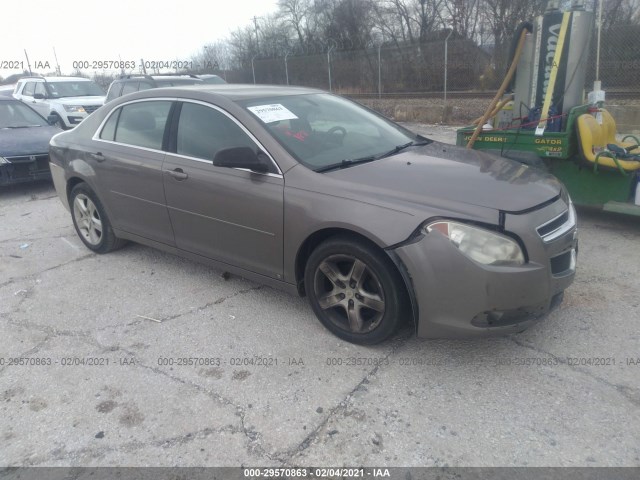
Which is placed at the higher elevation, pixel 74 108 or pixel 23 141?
pixel 74 108

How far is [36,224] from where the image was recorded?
6.43 metres

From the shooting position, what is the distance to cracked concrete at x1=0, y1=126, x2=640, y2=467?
2.52m

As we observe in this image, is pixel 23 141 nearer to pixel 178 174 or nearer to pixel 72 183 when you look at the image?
pixel 72 183

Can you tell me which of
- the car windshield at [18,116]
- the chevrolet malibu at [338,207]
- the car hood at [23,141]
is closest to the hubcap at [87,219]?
the chevrolet malibu at [338,207]

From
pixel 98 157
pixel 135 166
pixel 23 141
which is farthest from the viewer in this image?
pixel 23 141

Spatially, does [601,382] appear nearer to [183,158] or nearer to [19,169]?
[183,158]

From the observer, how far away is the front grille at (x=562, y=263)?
296 centimetres

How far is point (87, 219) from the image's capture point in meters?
5.21

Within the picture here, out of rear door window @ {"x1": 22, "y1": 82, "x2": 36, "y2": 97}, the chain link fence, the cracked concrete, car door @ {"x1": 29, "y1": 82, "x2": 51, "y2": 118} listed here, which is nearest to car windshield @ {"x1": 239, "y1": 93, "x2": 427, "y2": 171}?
the cracked concrete

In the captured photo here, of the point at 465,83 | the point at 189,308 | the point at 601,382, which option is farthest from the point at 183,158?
the point at 465,83

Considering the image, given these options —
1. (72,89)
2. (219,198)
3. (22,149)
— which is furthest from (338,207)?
(72,89)

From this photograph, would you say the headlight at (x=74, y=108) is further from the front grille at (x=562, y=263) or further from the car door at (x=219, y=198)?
the front grille at (x=562, y=263)

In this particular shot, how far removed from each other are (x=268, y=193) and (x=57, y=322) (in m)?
1.96

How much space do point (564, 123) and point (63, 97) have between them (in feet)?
44.8
